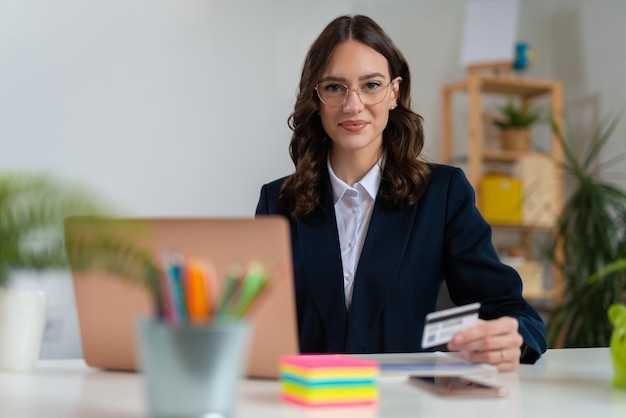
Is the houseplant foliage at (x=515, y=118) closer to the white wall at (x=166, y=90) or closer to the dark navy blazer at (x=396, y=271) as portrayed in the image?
the white wall at (x=166, y=90)

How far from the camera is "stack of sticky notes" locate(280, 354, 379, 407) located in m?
1.04

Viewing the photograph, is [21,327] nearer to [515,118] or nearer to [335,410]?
[335,410]

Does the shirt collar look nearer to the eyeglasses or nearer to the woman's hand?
the eyeglasses

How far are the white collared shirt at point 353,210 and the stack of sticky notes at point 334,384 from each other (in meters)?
0.96

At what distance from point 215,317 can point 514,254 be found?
420cm

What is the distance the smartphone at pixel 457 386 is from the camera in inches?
44.6

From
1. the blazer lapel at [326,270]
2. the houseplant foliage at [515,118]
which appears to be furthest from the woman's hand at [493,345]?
the houseplant foliage at [515,118]

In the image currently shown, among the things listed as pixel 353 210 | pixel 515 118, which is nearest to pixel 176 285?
pixel 353 210

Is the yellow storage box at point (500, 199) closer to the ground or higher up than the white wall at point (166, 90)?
closer to the ground

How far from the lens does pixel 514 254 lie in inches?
190

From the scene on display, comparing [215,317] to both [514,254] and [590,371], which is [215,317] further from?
[514,254]

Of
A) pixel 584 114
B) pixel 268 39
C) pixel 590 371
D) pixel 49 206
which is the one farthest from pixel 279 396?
pixel 584 114

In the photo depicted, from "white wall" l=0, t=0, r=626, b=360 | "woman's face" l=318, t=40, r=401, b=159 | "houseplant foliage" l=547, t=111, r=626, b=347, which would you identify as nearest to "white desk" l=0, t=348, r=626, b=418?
"woman's face" l=318, t=40, r=401, b=159

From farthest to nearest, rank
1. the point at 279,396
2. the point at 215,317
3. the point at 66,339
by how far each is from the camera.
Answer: the point at 66,339, the point at 279,396, the point at 215,317
